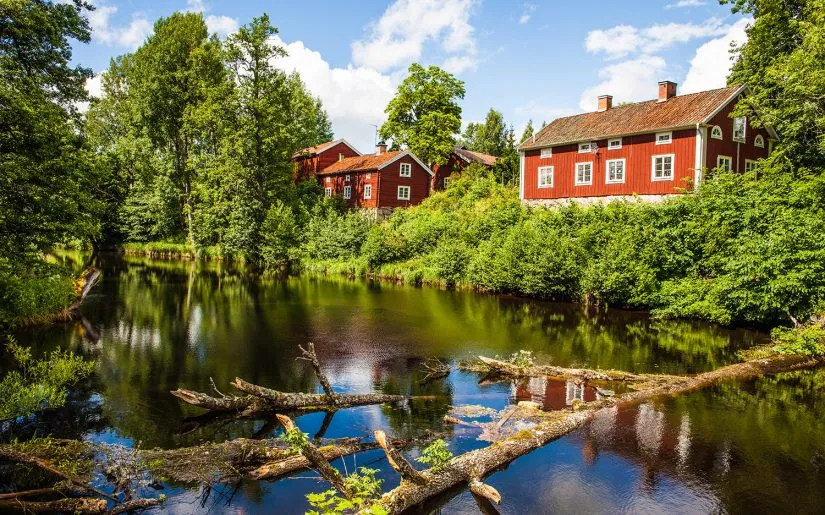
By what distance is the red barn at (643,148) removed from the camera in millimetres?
32594

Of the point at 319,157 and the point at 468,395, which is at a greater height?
the point at 319,157

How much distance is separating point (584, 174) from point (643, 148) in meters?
4.15

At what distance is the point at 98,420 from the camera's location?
11.3 metres

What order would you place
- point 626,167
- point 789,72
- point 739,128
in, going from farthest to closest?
point 626,167
point 739,128
point 789,72

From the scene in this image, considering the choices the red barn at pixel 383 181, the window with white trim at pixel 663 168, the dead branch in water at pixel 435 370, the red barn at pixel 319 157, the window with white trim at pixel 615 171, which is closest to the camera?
the dead branch in water at pixel 435 370

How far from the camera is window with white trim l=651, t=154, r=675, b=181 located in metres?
→ 33.5

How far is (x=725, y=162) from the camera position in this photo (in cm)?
3356

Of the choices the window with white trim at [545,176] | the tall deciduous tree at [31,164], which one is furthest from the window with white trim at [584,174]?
the tall deciduous tree at [31,164]

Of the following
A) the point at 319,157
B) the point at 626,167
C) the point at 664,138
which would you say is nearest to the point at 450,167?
the point at 319,157

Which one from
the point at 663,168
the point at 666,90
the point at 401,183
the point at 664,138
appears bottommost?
the point at 663,168

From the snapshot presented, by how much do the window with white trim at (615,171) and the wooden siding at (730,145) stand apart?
193 inches

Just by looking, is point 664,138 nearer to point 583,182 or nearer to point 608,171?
point 608,171

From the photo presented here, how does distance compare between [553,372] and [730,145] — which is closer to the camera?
[553,372]

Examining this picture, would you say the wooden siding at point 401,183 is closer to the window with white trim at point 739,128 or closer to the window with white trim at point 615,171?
the window with white trim at point 615,171
